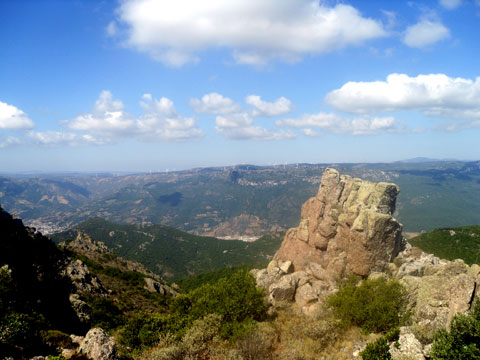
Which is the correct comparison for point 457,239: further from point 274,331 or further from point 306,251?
point 274,331

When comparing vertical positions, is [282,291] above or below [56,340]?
below

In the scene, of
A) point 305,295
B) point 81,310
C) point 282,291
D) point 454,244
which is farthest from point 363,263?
point 454,244

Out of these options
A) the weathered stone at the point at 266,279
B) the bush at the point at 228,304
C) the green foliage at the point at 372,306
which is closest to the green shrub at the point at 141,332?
the bush at the point at 228,304

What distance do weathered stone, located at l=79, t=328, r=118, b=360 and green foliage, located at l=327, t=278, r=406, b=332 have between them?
23549mm

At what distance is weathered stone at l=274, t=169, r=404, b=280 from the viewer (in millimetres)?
46875

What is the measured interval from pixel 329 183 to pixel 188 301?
52.6 m

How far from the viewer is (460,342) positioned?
16.6 m

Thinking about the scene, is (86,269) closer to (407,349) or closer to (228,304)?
(228,304)

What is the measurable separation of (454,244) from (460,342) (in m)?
114

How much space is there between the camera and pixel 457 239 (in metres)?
106

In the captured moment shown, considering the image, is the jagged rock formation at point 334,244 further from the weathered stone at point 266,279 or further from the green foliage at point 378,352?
the green foliage at point 378,352

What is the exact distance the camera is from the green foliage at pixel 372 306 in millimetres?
26734

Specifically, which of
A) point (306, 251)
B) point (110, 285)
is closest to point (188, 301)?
point (306, 251)

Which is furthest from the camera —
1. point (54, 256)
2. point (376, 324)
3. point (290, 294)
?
point (54, 256)
